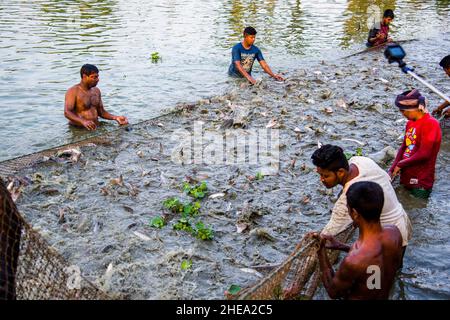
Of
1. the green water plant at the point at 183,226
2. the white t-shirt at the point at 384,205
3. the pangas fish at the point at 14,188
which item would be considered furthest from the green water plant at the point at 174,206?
the white t-shirt at the point at 384,205

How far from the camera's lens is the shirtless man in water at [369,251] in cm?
337

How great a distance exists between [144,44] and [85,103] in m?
8.88

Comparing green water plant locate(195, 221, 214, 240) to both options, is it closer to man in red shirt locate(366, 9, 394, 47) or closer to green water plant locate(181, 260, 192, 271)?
green water plant locate(181, 260, 192, 271)

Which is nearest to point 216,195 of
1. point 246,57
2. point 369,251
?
point 369,251

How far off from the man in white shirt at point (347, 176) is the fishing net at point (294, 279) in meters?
0.53

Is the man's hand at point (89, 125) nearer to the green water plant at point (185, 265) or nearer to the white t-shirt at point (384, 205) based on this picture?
the green water plant at point (185, 265)

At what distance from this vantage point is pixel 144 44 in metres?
17.1

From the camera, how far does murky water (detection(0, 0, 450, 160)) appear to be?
428 inches

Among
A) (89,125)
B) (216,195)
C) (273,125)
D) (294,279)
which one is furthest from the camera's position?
(273,125)

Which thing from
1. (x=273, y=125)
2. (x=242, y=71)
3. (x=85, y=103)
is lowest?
(x=273, y=125)

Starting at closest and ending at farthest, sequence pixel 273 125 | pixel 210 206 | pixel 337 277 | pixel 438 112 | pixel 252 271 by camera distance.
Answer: pixel 337 277, pixel 252 271, pixel 210 206, pixel 438 112, pixel 273 125

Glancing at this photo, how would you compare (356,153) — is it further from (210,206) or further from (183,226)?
(183,226)

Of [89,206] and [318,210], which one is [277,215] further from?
[89,206]

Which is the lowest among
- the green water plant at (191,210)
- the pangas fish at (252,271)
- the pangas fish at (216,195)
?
the pangas fish at (216,195)
